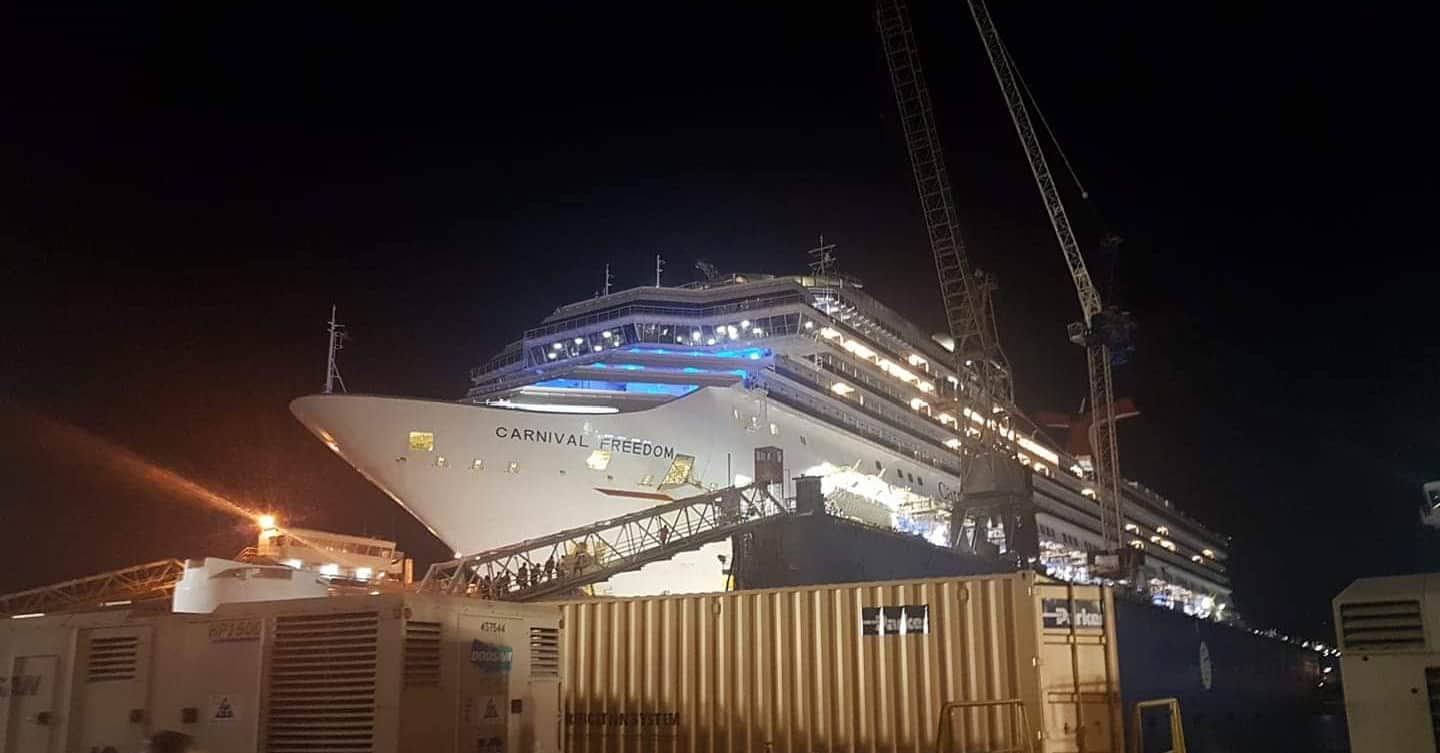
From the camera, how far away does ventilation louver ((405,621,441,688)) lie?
28.3 feet

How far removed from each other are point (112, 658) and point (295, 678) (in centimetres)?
225

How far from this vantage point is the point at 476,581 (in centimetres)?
3108

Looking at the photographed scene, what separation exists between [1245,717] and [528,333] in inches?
1392

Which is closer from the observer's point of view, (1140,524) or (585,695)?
(585,695)

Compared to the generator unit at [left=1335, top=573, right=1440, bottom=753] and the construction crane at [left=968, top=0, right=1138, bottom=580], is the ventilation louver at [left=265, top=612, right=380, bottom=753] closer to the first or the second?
the generator unit at [left=1335, top=573, right=1440, bottom=753]

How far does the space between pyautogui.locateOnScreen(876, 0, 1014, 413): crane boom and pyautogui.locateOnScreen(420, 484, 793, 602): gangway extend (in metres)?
28.0

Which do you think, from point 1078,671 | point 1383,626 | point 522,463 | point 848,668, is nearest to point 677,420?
point 522,463

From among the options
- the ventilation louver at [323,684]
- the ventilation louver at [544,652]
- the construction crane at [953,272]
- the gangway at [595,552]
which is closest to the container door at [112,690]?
the ventilation louver at [323,684]

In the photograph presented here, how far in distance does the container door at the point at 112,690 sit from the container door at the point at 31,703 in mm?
320

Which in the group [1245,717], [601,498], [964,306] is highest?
[964,306]

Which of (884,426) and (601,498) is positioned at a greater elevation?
(884,426)

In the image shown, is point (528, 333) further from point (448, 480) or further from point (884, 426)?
point (884, 426)

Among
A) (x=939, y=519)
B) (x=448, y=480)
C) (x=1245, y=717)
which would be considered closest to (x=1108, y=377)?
(x=939, y=519)

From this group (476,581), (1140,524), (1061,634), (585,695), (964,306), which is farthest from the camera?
(1140,524)
